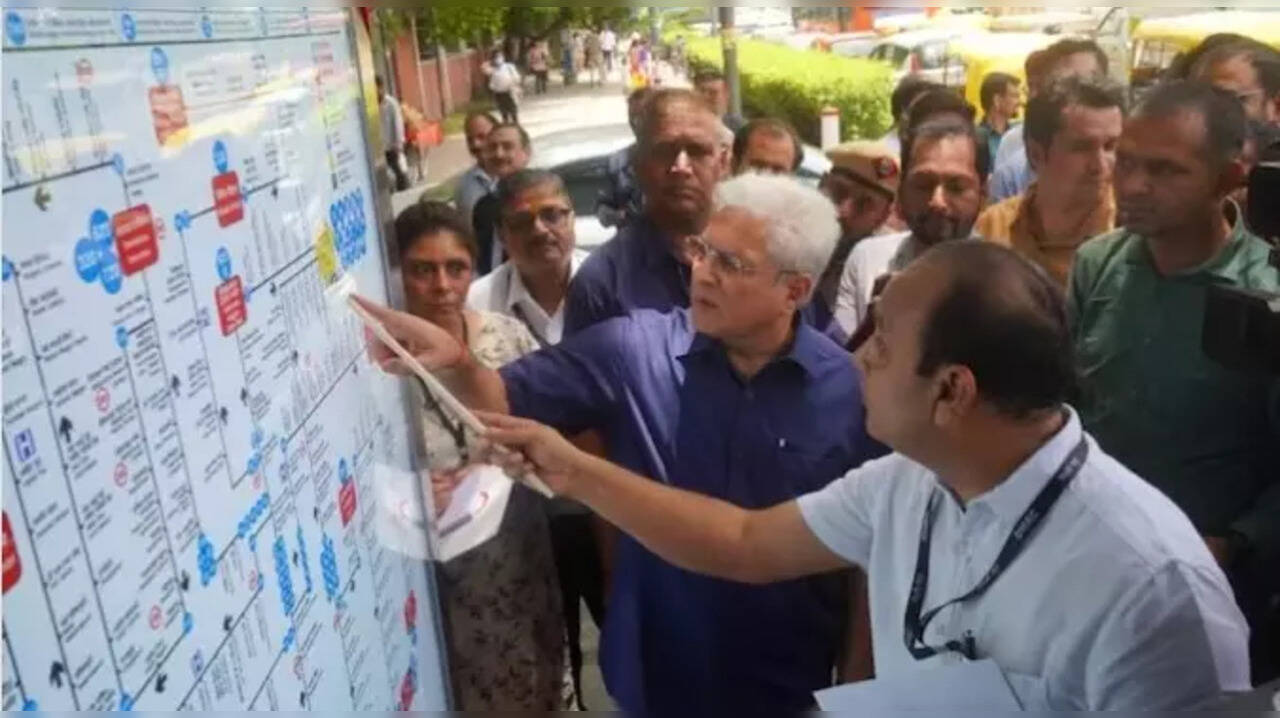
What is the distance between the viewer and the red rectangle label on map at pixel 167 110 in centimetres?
87

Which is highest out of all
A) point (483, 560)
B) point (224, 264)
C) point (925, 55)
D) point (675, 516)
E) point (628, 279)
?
point (925, 55)

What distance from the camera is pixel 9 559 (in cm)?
67

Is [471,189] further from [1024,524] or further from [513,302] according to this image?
[1024,524]

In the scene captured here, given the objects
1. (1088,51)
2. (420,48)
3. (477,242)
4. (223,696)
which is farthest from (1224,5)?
(223,696)

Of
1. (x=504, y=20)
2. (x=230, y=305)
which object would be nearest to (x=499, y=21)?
(x=504, y=20)

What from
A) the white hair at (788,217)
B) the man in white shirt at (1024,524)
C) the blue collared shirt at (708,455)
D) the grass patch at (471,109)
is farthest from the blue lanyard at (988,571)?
the grass patch at (471,109)

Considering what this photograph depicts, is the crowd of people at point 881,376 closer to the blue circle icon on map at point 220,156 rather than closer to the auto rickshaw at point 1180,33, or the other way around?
the auto rickshaw at point 1180,33

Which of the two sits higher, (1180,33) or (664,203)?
(1180,33)

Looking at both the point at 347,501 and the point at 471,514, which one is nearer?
the point at 347,501

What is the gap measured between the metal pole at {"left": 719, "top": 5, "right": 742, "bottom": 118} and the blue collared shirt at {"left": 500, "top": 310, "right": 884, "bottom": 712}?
24 cm

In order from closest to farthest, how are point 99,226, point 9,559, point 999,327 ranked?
point 9,559 < point 99,226 < point 999,327

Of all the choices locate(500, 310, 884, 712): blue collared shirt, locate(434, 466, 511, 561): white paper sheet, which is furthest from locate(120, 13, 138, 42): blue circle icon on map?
locate(434, 466, 511, 561): white paper sheet

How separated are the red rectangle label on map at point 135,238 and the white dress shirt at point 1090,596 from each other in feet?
2.39

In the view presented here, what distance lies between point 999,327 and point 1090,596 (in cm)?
24
